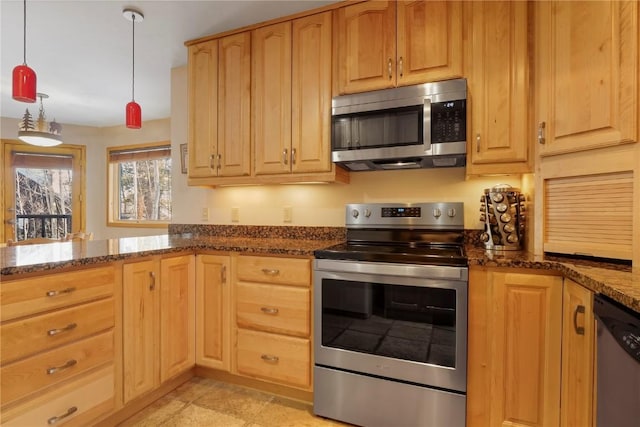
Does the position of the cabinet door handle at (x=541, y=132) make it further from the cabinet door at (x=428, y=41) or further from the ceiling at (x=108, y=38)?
the ceiling at (x=108, y=38)

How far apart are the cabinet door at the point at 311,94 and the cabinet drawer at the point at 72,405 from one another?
5.00 feet

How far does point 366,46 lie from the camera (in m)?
1.93

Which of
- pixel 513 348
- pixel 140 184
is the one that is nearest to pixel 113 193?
pixel 140 184

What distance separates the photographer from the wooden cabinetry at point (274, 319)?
70.6 inches

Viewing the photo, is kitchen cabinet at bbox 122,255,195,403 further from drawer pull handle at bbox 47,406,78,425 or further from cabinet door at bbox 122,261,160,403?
drawer pull handle at bbox 47,406,78,425

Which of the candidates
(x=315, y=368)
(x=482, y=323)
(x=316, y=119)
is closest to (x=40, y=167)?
(x=316, y=119)

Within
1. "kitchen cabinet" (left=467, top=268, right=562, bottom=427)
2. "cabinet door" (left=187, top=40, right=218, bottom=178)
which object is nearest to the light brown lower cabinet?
"kitchen cabinet" (left=467, top=268, right=562, bottom=427)

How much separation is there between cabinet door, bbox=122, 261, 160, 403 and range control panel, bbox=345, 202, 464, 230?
1.25 metres

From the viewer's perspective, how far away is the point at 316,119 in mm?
2051

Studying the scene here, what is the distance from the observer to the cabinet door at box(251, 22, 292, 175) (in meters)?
2.13

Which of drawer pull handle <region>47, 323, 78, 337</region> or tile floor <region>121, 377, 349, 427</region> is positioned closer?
drawer pull handle <region>47, 323, 78, 337</region>

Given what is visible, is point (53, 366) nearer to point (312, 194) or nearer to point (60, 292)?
point (60, 292)

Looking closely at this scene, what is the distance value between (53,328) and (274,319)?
3.28 ft

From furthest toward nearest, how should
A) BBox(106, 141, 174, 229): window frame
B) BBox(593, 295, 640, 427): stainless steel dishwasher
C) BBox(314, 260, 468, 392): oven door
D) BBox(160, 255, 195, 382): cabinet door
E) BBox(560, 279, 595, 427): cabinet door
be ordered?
BBox(106, 141, 174, 229): window frame, BBox(160, 255, 195, 382): cabinet door, BBox(314, 260, 468, 392): oven door, BBox(560, 279, 595, 427): cabinet door, BBox(593, 295, 640, 427): stainless steel dishwasher
